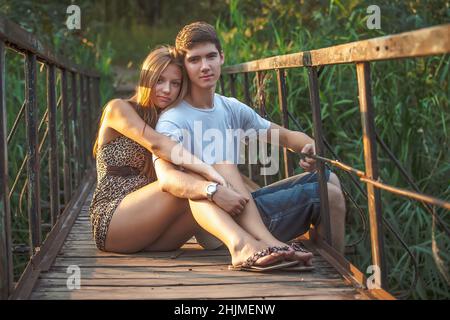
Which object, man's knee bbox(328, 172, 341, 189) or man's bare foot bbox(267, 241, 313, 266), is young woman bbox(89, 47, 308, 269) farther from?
man's knee bbox(328, 172, 341, 189)

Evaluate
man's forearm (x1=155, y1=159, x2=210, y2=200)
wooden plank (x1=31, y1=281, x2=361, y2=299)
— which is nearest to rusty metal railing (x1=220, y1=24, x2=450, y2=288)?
wooden plank (x1=31, y1=281, x2=361, y2=299)

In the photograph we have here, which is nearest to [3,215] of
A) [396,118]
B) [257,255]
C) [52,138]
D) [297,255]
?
[257,255]

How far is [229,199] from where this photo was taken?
259 centimetres

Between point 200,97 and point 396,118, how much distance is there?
236cm

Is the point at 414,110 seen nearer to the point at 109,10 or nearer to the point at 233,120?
the point at 233,120

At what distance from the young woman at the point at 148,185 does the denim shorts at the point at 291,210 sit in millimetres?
269

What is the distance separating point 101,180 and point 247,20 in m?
4.40

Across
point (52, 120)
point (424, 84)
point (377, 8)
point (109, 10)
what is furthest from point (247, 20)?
point (109, 10)

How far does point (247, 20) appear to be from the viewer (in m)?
7.21

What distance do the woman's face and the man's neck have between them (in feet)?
0.18

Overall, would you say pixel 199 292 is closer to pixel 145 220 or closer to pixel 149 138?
pixel 145 220

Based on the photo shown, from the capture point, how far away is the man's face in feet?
9.50
